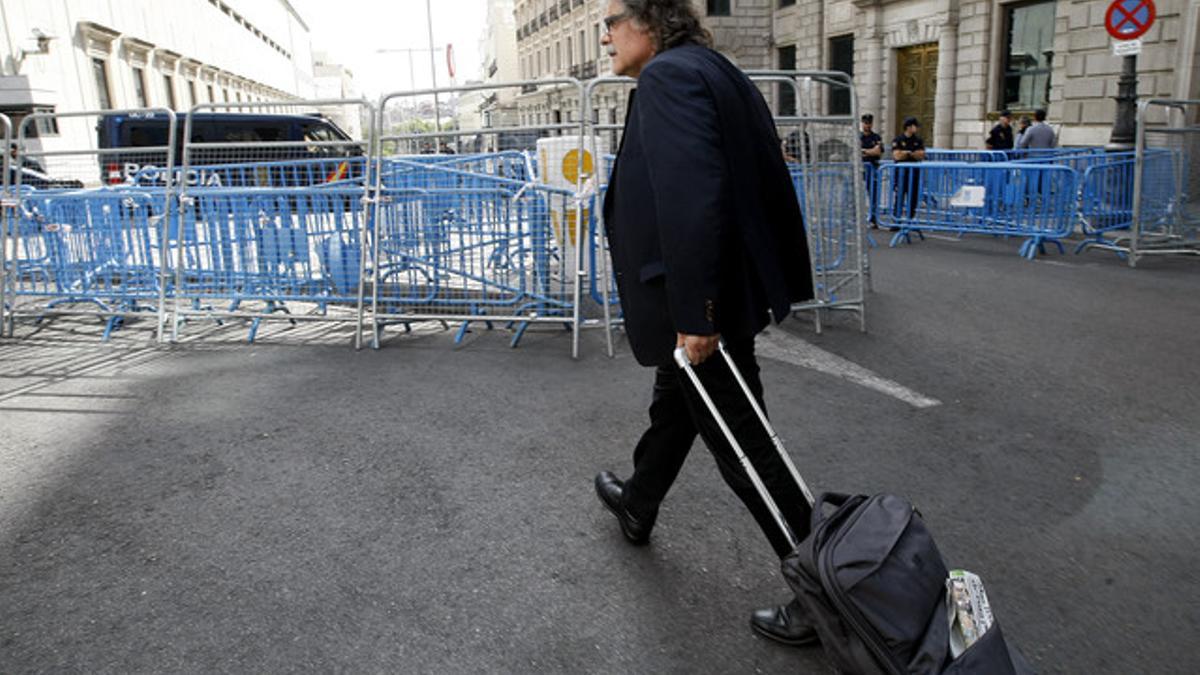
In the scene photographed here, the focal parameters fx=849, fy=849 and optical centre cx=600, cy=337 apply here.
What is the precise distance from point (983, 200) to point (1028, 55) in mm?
10485

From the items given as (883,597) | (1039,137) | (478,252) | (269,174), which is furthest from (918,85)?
(883,597)

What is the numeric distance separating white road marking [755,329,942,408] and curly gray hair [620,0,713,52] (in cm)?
293

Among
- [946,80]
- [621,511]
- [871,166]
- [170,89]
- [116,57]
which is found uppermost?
[116,57]

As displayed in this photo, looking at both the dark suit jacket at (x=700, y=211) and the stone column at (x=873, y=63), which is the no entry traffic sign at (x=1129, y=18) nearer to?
the dark suit jacket at (x=700, y=211)

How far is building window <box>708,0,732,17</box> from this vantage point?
33.8 metres

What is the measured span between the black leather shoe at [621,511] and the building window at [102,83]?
1287 inches

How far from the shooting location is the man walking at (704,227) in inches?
94.8

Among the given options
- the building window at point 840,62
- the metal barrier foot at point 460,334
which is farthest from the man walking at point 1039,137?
the building window at point 840,62

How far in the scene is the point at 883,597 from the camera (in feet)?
6.58

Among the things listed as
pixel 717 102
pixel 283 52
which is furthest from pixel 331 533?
pixel 283 52

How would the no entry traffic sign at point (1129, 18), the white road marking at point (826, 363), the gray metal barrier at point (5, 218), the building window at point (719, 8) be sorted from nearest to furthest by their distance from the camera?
1. the white road marking at point (826, 363)
2. the gray metal barrier at point (5, 218)
3. the no entry traffic sign at point (1129, 18)
4. the building window at point (719, 8)

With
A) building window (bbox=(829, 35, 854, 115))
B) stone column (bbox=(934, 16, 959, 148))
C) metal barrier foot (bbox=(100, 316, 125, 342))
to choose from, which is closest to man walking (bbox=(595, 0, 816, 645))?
metal barrier foot (bbox=(100, 316, 125, 342))

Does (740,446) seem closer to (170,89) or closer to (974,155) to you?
(974,155)

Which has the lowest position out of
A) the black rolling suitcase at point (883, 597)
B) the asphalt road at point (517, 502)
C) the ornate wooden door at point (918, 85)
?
the asphalt road at point (517, 502)
